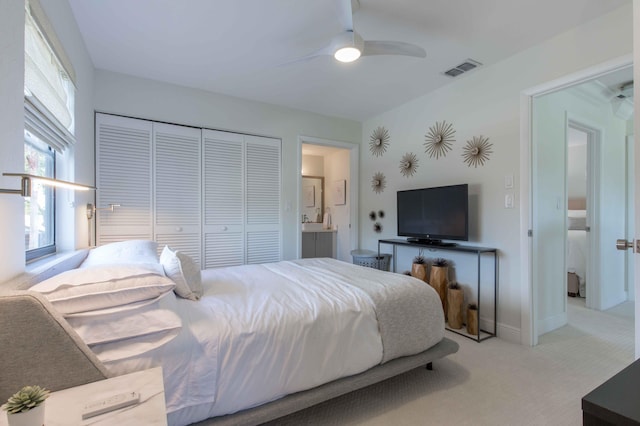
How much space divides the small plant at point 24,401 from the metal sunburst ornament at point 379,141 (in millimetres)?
4051

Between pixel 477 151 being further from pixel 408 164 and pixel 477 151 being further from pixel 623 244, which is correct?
pixel 623 244

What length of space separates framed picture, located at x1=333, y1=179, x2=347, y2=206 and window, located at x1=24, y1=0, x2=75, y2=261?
3633 millimetres

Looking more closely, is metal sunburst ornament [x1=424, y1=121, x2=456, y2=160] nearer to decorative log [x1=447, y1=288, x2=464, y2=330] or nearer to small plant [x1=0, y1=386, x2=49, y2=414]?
decorative log [x1=447, y1=288, x2=464, y2=330]

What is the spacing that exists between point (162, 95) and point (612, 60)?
4025 millimetres

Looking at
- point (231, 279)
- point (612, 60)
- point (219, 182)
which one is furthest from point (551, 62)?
point (219, 182)

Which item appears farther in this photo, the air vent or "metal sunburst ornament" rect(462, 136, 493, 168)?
"metal sunburst ornament" rect(462, 136, 493, 168)

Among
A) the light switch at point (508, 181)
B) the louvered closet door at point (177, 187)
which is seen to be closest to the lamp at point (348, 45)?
the light switch at point (508, 181)

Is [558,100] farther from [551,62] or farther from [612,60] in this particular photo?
[612,60]

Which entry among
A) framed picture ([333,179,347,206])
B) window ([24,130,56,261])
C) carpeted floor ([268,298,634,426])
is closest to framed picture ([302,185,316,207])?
framed picture ([333,179,347,206])

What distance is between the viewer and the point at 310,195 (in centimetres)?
588

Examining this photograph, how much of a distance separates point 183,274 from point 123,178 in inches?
78.1

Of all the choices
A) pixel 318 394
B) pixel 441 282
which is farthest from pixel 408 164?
pixel 318 394

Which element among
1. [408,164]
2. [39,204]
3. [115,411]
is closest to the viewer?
[115,411]

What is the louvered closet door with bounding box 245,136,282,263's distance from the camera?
3719 mm
